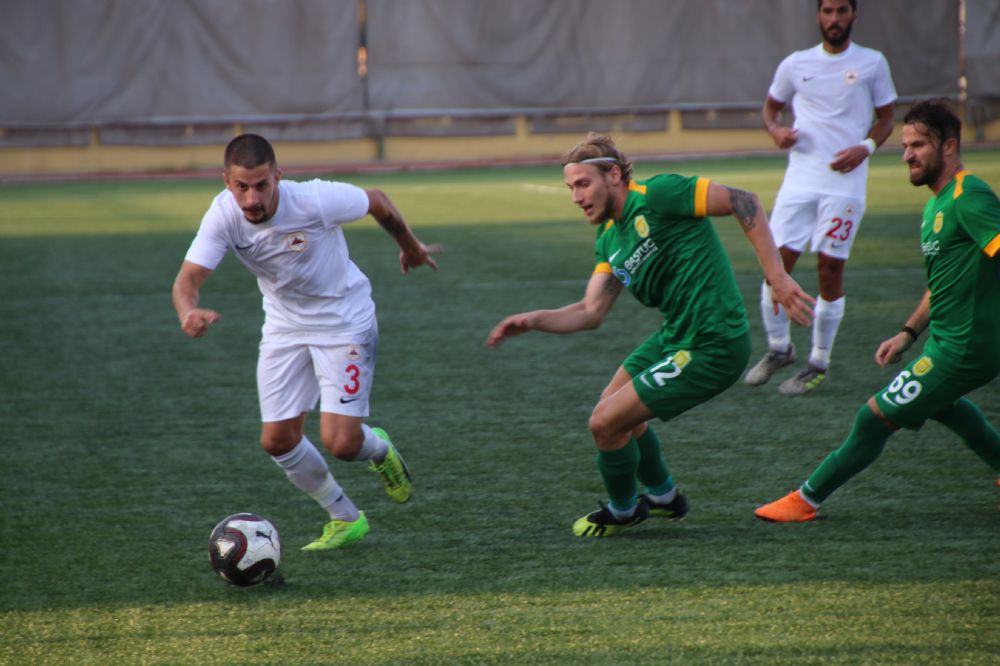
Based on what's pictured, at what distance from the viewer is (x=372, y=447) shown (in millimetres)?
5094

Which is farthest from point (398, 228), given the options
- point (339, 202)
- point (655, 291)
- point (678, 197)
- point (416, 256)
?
point (678, 197)

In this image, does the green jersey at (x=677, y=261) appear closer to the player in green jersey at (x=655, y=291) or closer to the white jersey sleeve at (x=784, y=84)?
the player in green jersey at (x=655, y=291)

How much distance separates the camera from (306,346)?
5074 mm

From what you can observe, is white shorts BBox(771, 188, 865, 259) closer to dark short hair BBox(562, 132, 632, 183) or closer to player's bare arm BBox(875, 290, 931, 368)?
player's bare arm BBox(875, 290, 931, 368)

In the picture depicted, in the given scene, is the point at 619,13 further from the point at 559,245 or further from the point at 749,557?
the point at 749,557

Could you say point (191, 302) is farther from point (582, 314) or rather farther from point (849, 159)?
point (849, 159)

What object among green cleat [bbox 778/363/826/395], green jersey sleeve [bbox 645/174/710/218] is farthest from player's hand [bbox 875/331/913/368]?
green cleat [bbox 778/363/826/395]

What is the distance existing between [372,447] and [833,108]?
13.2ft

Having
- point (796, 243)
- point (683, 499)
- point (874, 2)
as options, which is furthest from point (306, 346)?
point (874, 2)

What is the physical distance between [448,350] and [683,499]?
3.81 metres

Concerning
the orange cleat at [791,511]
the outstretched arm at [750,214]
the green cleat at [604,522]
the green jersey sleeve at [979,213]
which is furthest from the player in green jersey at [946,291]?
the green cleat at [604,522]

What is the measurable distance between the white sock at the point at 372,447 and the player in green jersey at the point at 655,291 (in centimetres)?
74

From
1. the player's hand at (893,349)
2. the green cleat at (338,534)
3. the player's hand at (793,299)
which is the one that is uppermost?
the player's hand at (793,299)

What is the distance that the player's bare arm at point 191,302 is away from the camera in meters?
4.22
